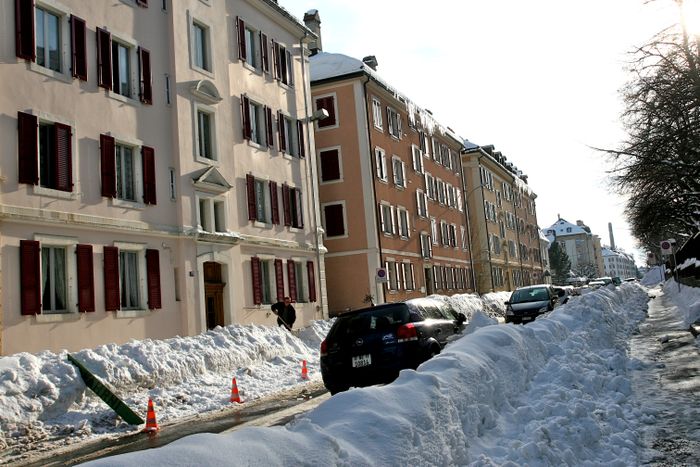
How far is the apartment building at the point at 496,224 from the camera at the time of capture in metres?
61.4

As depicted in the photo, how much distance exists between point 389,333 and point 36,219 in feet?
32.0

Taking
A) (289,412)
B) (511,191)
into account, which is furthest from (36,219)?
(511,191)

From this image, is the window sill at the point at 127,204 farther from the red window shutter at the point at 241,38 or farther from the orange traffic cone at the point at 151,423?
the red window shutter at the point at 241,38

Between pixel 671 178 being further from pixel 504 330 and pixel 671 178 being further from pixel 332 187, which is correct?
pixel 332 187

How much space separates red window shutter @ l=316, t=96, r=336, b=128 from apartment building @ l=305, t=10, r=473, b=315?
0.06 m

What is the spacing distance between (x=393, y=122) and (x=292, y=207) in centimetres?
1576

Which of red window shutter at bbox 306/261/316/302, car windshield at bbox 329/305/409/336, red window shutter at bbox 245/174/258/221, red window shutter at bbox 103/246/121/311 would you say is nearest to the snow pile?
car windshield at bbox 329/305/409/336

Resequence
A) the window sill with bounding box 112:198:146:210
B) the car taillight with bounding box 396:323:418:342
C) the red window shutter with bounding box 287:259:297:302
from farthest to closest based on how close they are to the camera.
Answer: the red window shutter with bounding box 287:259:297:302, the window sill with bounding box 112:198:146:210, the car taillight with bounding box 396:323:418:342

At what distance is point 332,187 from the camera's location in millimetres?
38188

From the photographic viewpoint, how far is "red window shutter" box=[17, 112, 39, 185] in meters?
15.9

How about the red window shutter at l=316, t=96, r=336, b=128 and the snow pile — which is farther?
the red window shutter at l=316, t=96, r=336, b=128

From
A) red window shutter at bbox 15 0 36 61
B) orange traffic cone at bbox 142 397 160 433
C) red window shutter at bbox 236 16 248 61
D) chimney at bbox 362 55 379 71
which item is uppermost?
chimney at bbox 362 55 379 71

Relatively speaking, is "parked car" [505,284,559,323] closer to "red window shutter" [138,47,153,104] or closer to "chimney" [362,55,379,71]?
"red window shutter" [138,47,153,104]

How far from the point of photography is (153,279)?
65.1 feet
